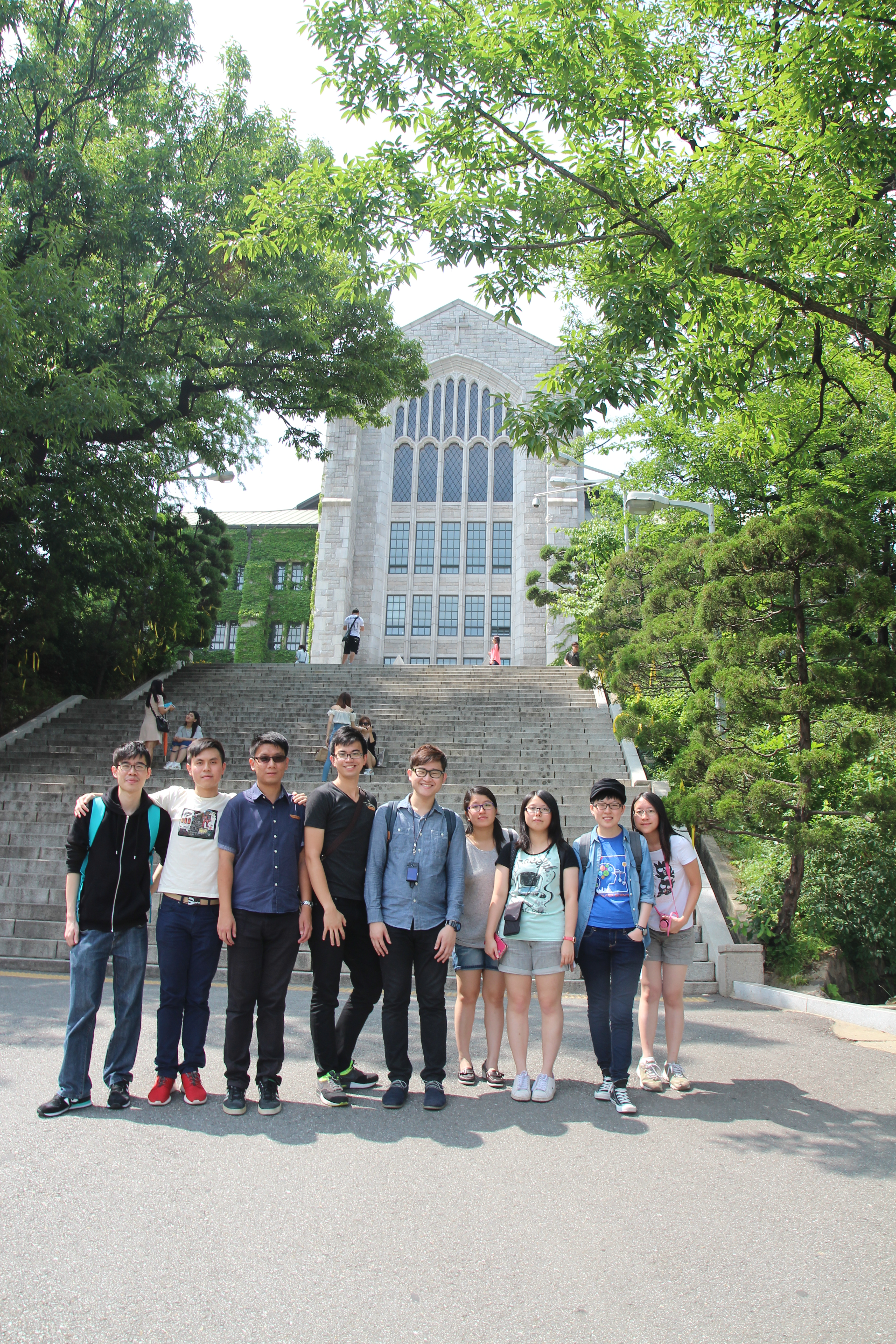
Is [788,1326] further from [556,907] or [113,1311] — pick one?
[556,907]

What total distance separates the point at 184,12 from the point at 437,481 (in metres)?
23.0

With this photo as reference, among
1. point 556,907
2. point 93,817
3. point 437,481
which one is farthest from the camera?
point 437,481

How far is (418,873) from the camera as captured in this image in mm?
4641

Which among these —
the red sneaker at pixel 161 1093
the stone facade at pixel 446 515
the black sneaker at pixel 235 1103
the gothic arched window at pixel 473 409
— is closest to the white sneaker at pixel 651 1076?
the black sneaker at pixel 235 1103

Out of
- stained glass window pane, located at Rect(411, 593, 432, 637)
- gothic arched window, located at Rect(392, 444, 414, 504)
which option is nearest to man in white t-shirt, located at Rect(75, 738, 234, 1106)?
stained glass window pane, located at Rect(411, 593, 432, 637)

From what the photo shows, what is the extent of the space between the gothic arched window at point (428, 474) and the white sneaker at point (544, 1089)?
33.8m

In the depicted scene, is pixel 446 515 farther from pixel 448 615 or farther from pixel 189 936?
pixel 189 936

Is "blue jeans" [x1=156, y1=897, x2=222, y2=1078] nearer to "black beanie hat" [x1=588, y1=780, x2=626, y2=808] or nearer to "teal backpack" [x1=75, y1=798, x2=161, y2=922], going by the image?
"teal backpack" [x1=75, y1=798, x2=161, y2=922]

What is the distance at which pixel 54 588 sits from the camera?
1688 centimetres

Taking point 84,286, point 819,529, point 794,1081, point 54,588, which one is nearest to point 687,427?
point 819,529

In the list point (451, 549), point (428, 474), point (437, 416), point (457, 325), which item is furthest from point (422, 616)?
point (457, 325)

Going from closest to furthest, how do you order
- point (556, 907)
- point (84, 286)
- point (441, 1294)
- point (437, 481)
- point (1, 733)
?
point (441, 1294)
point (556, 907)
point (84, 286)
point (1, 733)
point (437, 481)

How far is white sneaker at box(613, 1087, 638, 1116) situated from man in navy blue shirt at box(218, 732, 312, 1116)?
5.48 ft

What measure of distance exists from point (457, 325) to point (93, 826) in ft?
120
